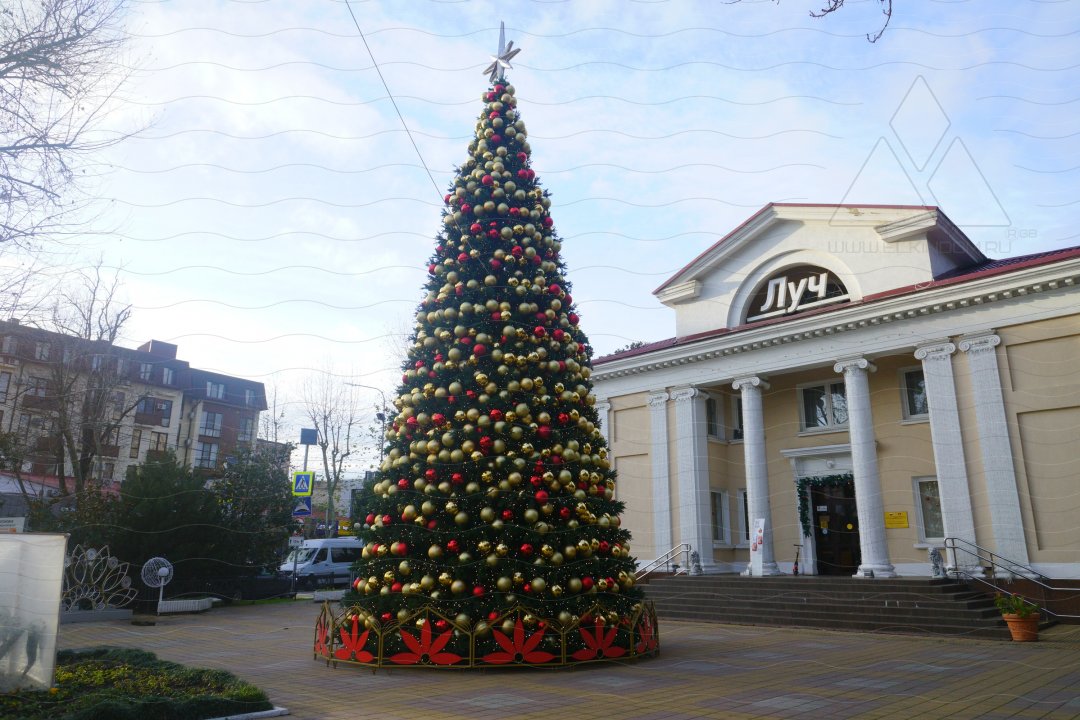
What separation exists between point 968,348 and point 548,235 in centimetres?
1236

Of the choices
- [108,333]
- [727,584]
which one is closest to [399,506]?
[727,584]

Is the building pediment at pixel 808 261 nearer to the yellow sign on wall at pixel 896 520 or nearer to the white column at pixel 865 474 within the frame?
the white column at pixel 865 474

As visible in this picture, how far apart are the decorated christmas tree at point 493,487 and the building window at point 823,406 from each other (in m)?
13.3

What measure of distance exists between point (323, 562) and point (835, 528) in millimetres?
18646

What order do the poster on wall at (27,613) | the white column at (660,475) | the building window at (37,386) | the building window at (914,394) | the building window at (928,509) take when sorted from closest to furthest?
1. the poster on wall at (27,613)
2. the building window at (928,509)
3. the building window at (914,394)
4. the building window at (37,386)
5. the white column at (660,475)

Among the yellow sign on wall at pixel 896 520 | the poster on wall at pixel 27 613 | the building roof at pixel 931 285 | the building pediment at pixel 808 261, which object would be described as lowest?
the poster on wall at pixel 27 613

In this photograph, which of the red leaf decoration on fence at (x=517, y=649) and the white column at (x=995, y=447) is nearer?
the red leaf decoration on fence at (x=517, y=649)

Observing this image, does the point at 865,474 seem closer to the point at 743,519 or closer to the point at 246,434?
the point at 743,519

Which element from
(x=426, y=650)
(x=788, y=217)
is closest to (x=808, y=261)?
(x=788, y=217)

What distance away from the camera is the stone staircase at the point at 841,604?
1418 centimetres

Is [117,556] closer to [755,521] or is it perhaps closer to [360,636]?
[360,636]

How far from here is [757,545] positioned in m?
19.3

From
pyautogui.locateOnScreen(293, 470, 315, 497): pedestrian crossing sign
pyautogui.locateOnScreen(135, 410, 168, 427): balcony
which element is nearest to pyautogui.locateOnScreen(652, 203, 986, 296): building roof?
pyautogui.locateOnScreen(293, 470, 315, 497): pedestrian crossing sign

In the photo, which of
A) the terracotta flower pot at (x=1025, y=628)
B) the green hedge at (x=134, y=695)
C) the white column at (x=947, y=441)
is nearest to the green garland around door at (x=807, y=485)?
the white column at (x=947, y=441)
